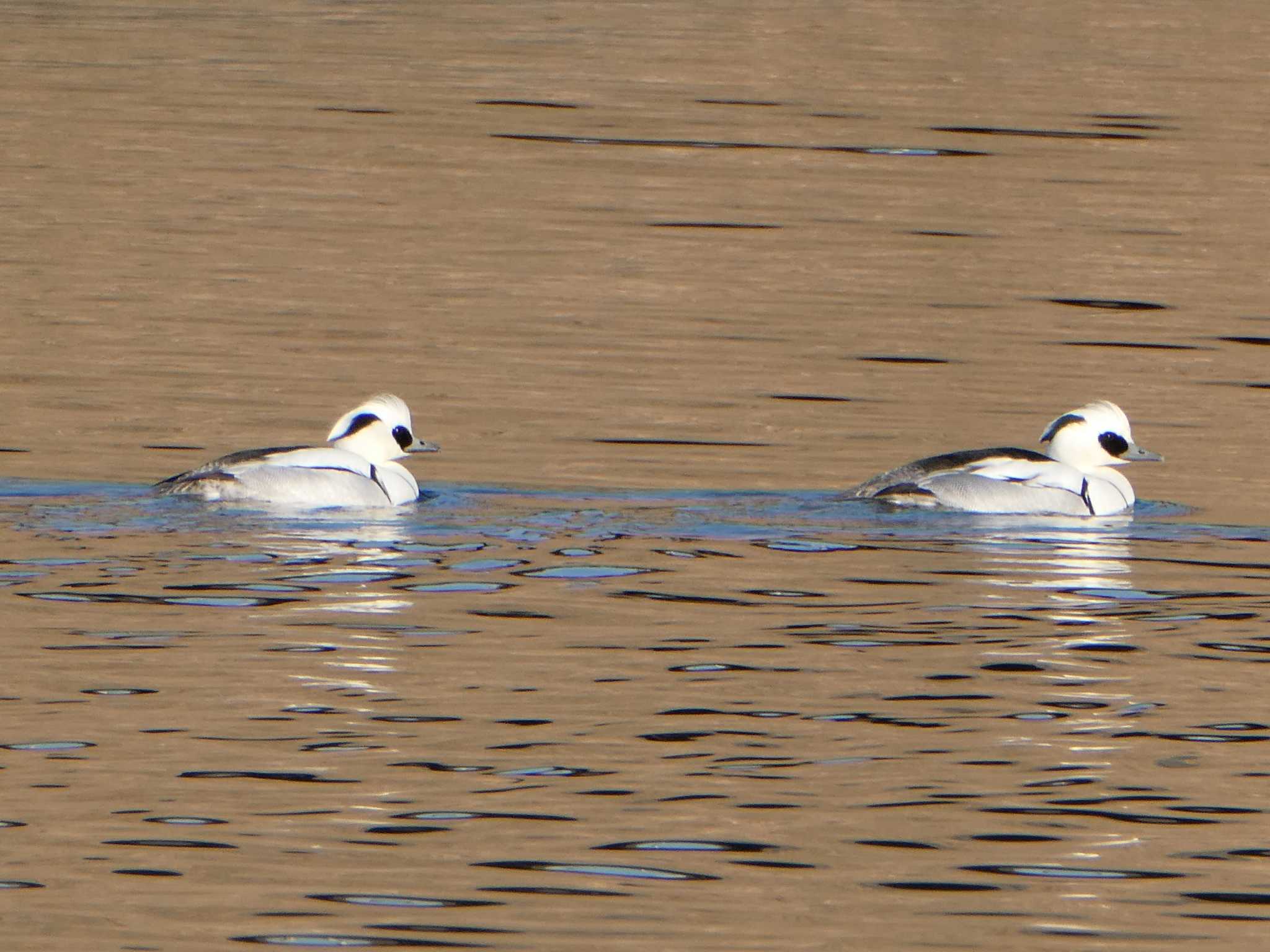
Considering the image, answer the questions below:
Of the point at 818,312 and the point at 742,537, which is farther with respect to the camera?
the point at 818,312

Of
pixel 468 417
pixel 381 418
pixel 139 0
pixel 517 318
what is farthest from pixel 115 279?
pixel 139 0

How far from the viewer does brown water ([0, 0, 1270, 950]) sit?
7.82m

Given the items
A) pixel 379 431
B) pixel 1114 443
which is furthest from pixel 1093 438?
pixel 379 431

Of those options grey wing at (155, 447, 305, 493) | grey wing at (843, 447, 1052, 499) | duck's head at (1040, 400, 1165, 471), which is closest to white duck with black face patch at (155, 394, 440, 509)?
grey wing at (155, 447, 305, 493)

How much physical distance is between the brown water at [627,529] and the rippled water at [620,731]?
0.09ft

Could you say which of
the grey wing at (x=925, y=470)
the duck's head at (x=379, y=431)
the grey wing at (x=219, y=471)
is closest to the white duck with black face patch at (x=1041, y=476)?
the grey wing at (x=925, y=470)

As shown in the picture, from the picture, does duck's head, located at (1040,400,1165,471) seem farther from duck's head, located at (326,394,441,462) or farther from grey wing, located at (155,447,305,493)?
grey wing, located at (155,447,305,493)

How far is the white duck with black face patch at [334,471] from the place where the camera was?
13703 millimetres

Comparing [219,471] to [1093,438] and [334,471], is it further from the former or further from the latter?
[1093,438]

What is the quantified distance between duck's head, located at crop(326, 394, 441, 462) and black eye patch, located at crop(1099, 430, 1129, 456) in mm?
3828

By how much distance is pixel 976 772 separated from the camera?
8820mm

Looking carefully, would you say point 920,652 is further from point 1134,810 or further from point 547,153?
point 547,153

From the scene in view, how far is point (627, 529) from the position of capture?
13.4m

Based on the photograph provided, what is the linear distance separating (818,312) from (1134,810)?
12.9 m
